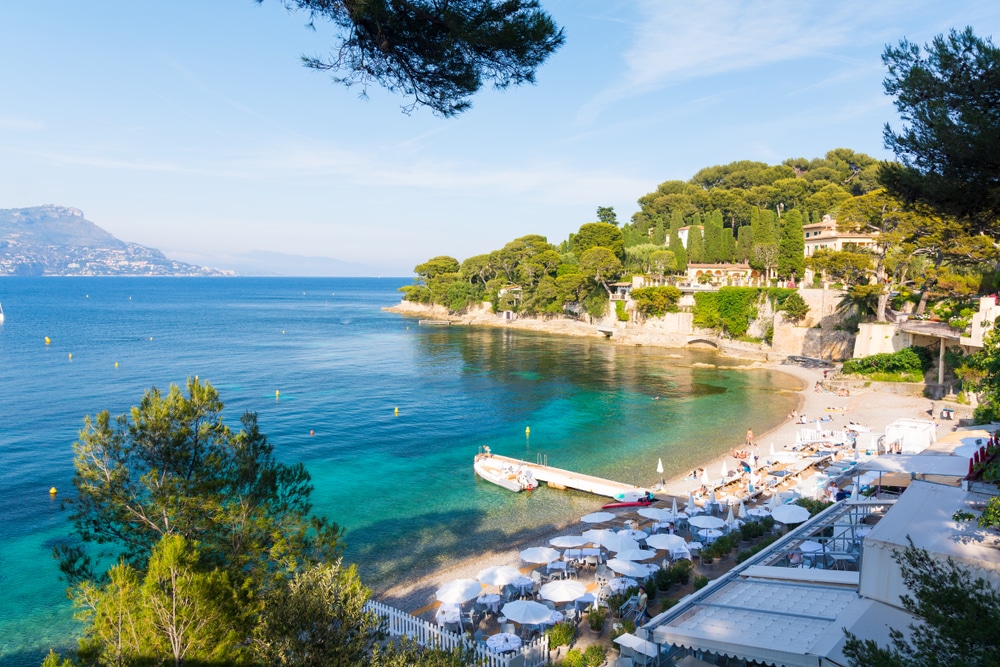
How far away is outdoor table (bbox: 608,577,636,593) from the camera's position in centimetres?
1208

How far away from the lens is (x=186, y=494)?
7.93 m

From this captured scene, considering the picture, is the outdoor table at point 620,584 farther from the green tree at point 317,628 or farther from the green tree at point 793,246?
the green tree at point 793,246

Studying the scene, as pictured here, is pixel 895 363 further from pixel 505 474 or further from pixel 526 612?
pixel 526 612

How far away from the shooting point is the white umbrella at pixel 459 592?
1148cm

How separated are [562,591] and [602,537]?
117 inches

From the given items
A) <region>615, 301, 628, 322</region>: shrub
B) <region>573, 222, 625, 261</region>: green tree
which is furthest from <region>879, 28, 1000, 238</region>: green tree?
<region>573, 222, 625, 261</region>: green tree

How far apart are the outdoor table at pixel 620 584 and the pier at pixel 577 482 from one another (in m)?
6.61

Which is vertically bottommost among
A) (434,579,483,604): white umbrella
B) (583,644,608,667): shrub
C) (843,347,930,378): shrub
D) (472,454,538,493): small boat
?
(472,454,538,493): small boat

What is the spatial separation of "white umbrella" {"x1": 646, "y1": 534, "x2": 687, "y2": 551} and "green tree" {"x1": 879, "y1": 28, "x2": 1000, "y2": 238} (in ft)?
28.5

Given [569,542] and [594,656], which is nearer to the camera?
[594,656]

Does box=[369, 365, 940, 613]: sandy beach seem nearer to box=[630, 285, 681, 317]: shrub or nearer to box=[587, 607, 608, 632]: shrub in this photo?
box=[587, 607, 608, 632]: shrub

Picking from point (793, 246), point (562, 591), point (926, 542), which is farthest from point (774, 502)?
point (793, 246)

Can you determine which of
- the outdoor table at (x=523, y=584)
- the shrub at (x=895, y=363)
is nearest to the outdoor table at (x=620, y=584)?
the outdoor table at (x=523, y=584)

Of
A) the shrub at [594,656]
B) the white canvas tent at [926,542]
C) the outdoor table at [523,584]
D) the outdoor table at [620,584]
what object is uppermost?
the white canvas tent at [926,542]
